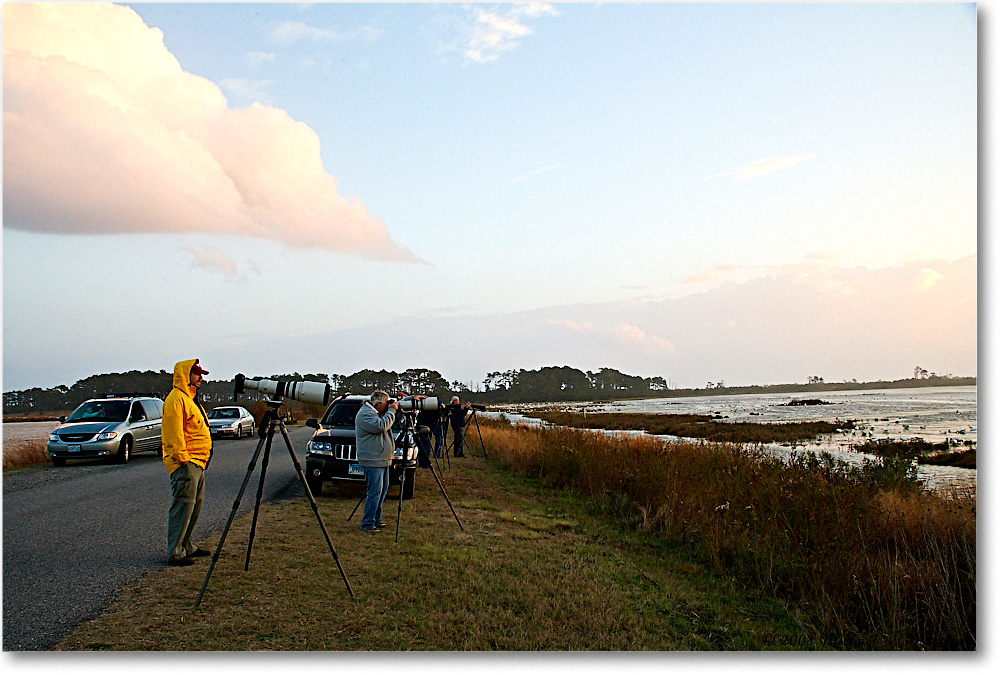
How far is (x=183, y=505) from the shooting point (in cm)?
662

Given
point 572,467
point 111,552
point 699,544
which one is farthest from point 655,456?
point 111,552

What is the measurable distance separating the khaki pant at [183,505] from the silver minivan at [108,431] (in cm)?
1096

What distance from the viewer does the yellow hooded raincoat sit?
21.2 ft

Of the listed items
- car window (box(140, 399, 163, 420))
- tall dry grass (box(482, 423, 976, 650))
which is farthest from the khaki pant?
car window (box(140, 399, 163, 420))

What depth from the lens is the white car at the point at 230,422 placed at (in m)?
29.3

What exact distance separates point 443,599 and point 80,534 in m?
5.15

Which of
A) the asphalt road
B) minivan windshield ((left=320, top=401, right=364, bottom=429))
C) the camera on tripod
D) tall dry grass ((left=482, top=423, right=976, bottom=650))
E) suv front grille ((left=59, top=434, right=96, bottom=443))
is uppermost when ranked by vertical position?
the camera on tripod

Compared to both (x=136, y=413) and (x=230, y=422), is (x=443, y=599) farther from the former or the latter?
(x=230, y=422)

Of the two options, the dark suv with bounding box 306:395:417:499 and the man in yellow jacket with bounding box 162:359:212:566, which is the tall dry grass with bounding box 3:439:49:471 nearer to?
the dark suv with bounding box 306:395:417:499

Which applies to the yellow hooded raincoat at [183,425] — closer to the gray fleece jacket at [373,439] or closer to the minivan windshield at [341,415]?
the gray fleece jacket at [373,439]

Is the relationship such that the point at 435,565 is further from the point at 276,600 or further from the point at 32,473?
the point at 32,473

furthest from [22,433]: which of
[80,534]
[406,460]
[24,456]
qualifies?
[406,460]

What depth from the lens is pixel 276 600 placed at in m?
5.76

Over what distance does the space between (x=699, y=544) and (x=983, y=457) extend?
3.88 m
